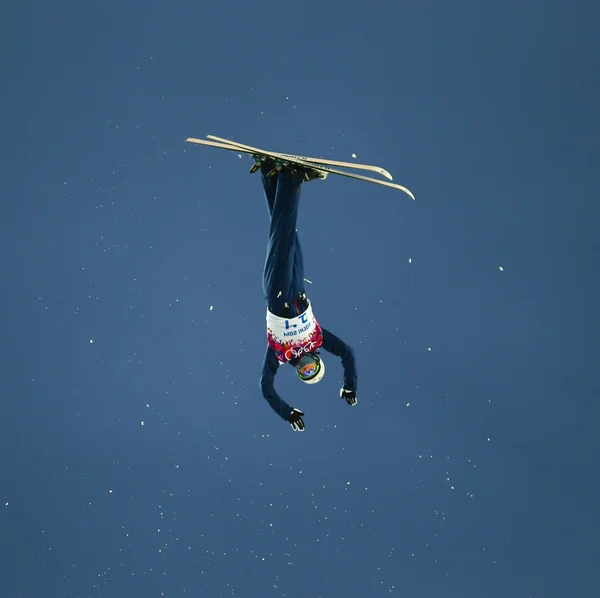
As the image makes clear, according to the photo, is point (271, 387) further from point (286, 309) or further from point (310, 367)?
point (286, 309)

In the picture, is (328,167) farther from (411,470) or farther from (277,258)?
(411,470)

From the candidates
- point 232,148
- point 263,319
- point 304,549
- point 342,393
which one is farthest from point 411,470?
point 232,148

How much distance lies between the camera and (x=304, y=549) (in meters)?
10.4

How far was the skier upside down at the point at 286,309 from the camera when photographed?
24.6 ft

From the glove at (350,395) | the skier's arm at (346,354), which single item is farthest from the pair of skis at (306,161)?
the glove at (350,395)

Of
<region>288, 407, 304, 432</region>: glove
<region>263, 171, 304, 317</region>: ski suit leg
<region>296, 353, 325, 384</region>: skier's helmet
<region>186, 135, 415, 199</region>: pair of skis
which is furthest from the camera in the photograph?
<region>296, 353, 325, 384</region>: skier's helmet

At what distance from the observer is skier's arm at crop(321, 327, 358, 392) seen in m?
7.91

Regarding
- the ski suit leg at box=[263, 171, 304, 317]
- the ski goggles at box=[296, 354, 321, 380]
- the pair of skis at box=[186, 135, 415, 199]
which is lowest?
the ski goggles at box=[296, 354, 321, 380]

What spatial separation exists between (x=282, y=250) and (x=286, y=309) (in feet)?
1.28

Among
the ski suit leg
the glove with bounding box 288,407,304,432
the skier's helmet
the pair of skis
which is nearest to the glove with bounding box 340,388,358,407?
the skier's helmet

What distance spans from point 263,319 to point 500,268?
2.12 m

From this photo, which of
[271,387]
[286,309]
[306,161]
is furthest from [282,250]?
[271,387]

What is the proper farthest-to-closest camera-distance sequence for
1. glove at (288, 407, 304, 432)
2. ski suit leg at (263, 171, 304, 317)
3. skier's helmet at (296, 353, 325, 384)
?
skier's helmet at (296, 353, 325, 384) < glove at (288, 407, 304, 432) < ski suit leg at (263, 171, 304, 317)

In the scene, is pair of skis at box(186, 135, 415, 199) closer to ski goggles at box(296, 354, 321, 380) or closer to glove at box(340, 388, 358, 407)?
ski goggles at box(296, 354, 321, 380)
